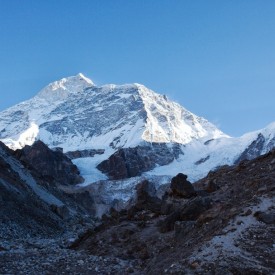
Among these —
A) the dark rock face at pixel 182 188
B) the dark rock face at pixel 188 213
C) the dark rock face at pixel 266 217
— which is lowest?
the dark rock face at pixel 266 217

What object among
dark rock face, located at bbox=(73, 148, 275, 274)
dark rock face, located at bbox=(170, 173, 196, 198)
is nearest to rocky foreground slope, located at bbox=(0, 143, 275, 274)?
dark rock face, located at bbox=(73, 148, 275, 274)

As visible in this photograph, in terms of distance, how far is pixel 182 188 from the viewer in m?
34.2

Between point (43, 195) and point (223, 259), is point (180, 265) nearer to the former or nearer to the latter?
point (223, 259)

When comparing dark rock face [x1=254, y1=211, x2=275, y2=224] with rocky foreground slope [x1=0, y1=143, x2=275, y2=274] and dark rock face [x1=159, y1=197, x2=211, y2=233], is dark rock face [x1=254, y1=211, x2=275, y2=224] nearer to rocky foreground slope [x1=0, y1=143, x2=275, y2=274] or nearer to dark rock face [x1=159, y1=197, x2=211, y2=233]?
rocky foreground slope [x1=0, y1=143, x2=275, y2=274]

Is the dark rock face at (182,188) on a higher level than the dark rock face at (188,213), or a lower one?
higher

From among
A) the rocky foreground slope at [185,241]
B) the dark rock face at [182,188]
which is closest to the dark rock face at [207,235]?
the rocky foreground slope at [185,241]

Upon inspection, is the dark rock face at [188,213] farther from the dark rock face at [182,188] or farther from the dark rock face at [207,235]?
the dark rock face at [182,188]

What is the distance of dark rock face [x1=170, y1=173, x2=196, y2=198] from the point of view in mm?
33531

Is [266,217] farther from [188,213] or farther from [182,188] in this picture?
[182,188]

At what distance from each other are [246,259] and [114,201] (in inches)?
6405

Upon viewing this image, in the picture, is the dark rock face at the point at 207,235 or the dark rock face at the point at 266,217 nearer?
the dark rock face at the point at 207,235

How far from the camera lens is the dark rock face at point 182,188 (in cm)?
3353

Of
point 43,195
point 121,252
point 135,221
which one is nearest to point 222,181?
point 135,221

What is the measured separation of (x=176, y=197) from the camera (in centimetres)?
3434
